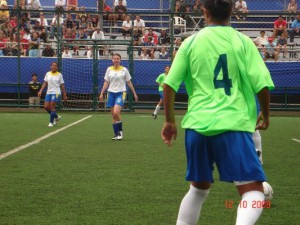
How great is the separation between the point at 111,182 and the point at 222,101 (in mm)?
4655

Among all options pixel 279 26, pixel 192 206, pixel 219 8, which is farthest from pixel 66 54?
pixel 219 8

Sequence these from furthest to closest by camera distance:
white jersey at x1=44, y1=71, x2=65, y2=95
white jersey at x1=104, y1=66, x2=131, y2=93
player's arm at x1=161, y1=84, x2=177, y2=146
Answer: white jersey at x1=44, y1=71, x2=65, y2=95 → white jersey at x1=104, y1=66, x2=131, y2=93 → player's arm at x1=161, y1=84, x2=177, y2=146

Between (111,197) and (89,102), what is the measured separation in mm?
22342

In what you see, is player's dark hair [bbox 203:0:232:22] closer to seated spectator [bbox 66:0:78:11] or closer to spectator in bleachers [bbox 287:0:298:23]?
spectator in bleachers [bbox 287:0:298:23]

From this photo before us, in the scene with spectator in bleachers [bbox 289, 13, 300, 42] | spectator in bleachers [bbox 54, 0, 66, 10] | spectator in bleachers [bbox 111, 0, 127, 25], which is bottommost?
spectator in bleachers [bbox 289, 13, 300, 42]

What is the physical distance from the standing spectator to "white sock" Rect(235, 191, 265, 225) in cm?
2529

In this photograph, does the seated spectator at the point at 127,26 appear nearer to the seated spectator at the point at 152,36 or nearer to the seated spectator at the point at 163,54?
the seated spectator at the point at 152,36

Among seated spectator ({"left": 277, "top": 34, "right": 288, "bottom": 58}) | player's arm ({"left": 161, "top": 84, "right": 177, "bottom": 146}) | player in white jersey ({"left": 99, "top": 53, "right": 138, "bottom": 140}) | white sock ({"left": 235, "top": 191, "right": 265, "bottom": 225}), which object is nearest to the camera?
white sock ({"left": 235, "top": 191, "right": 265, "bottom": 225})

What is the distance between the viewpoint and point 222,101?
5.02 m

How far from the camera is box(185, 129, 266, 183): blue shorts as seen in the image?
486 cm

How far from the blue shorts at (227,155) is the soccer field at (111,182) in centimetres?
179

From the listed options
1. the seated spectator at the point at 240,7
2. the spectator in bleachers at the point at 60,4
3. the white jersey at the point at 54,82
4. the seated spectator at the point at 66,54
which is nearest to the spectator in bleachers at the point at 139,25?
the seated spectator at the point at 66,54

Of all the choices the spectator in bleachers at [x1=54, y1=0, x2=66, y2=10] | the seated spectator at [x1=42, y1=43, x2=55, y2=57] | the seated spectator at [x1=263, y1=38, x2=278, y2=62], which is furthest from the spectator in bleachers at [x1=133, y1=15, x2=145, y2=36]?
the seated spectator at [x1=263, y1=38, x2=278, y2=62]


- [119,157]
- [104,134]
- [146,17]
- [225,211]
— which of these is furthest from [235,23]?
[225,211]
